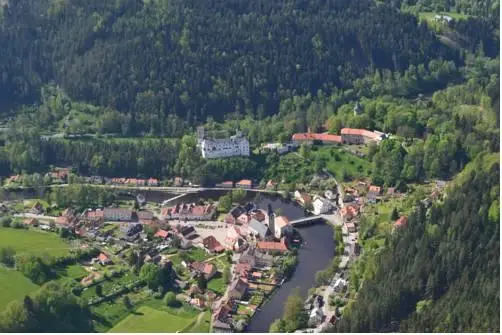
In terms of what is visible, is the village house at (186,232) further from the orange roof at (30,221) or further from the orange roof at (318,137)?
the orange roof at (318,137)

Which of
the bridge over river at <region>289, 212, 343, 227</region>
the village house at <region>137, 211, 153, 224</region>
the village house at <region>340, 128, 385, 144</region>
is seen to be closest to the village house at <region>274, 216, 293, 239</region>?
the bridge over river at <region>289, 212, 343, 227</region>

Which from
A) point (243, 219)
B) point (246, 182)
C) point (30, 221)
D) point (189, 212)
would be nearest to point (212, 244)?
point (243, 219)

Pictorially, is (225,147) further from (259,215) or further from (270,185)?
(259,215)

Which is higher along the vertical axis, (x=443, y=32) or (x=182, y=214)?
(x=443, y=32)

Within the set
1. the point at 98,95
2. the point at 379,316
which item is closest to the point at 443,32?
the point at 98,95

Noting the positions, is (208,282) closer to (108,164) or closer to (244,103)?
(108,164)
